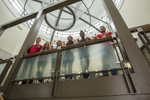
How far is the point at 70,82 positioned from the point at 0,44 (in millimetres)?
7406

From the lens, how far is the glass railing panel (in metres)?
1.68

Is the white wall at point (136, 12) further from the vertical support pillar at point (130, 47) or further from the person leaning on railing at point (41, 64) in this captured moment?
the person leaning on railing at point (41, 64)

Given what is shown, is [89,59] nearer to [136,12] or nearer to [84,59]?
[84,59]

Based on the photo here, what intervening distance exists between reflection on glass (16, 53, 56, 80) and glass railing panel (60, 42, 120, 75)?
1.09 feet

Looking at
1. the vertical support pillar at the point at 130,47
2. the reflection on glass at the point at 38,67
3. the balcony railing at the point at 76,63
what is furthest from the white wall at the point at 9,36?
the vertical support pillar at the point at 130,47

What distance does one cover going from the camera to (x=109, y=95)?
4.42ft

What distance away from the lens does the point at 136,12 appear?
602cm

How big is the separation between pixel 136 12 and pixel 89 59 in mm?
6645

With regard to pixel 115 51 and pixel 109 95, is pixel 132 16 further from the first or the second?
pixel 109 95

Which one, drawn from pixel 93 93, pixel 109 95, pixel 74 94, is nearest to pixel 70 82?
pixel 74 94

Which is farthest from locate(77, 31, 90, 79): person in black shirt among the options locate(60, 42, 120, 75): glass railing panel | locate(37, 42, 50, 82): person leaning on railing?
locate(37, 42, 50, 82): person leaning on railing

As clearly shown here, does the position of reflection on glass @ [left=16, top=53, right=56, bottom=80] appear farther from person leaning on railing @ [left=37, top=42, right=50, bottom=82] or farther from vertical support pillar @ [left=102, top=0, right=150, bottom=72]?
vertical support pillar @ [left=102, top=0, right=150, bottom=72]

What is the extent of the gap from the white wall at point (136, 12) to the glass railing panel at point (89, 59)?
520 centimetres

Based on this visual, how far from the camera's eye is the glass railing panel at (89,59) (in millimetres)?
1684
